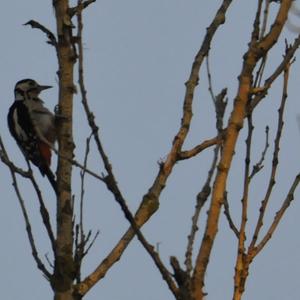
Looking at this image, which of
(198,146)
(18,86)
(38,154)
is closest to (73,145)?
(198,146)

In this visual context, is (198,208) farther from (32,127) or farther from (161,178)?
(32,127)

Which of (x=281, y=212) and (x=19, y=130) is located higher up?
(x=19, y=130)

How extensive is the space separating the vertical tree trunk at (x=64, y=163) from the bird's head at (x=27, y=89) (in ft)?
14.0

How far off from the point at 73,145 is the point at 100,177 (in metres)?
1.42

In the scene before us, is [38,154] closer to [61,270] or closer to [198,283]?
[61,270]

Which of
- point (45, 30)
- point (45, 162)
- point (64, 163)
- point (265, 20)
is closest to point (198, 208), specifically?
point (265, 20)

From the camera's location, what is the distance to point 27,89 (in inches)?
324

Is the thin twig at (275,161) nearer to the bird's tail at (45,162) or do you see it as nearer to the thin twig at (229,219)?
the thin twig at (229,219)

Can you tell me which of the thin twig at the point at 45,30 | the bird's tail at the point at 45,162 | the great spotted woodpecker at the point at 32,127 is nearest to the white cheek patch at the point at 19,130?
the great spotted woodpecker at the point at 32,127

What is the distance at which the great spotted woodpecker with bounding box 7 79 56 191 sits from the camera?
23.6 ft

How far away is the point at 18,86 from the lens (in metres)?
8.43

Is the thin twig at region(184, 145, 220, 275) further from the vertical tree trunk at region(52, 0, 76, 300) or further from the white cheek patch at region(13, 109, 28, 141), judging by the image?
the white cheek patch at region(13, 109, 28, 141)

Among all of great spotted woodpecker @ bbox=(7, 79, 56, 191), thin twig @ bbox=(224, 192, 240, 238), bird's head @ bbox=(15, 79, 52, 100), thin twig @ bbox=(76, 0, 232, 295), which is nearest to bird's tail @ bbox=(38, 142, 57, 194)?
great spotted woodpecker @ bbox=(7, 79, 56, 191)

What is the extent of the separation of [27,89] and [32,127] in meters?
1.01
